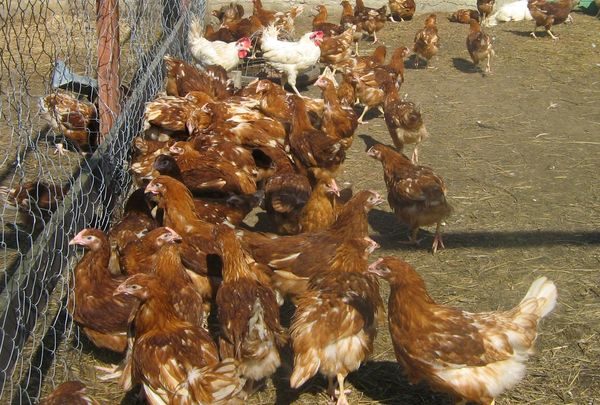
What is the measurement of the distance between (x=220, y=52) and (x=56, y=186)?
399 cm

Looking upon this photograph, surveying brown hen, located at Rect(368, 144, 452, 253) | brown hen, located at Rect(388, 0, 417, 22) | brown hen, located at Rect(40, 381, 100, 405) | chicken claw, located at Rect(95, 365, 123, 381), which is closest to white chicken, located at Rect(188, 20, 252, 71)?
brown hen, located at Rect(368, 144, 452, 253)

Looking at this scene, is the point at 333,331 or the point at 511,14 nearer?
the point at 333,331

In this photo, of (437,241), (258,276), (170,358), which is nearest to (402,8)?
(437,241)

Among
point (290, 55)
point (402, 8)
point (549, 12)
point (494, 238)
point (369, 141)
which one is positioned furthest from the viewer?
point (402, 8)

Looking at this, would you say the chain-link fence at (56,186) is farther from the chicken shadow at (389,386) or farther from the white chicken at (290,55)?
the chicken shadow at (389,386)

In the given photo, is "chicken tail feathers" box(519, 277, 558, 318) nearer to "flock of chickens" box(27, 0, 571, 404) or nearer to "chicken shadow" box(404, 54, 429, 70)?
"flock of chickens" box(27, 0, 571, 404)

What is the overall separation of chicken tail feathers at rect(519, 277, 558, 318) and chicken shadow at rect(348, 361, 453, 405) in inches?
28.2

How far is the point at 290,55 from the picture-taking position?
27.7ft

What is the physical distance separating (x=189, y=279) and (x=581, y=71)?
7.85m

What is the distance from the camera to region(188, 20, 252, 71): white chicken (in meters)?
8.59

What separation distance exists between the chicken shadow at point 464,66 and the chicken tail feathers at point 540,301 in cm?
691

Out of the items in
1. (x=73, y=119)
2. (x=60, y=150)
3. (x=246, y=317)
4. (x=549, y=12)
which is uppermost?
(x=549, y=12)

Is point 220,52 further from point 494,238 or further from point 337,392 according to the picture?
point 337,392

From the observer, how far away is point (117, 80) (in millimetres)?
5445
